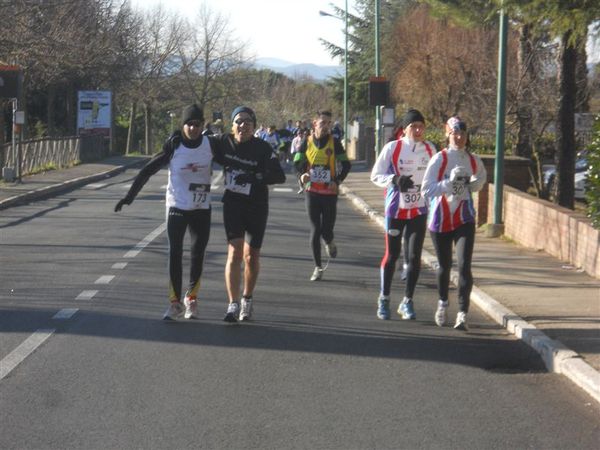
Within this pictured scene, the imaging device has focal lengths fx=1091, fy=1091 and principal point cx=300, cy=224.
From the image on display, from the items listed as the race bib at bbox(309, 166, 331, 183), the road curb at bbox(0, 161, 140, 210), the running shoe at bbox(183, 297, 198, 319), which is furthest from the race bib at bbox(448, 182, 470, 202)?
the road curb at bbox(0, 161, 140, 210)

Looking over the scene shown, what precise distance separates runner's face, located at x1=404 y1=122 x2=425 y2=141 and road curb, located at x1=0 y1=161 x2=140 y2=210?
14.5 meters

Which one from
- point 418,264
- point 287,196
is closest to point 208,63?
point 287,196

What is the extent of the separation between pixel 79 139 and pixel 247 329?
1448 inches

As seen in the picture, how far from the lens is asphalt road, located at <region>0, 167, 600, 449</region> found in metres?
6.04

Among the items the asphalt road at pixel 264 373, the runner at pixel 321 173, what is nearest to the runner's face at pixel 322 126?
the runner at pixel 321 173

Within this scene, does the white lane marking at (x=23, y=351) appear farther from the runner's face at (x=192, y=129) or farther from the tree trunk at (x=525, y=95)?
the tree trunk at (x=525, y=95)

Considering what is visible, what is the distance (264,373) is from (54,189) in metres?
22.0

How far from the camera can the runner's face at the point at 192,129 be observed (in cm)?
924

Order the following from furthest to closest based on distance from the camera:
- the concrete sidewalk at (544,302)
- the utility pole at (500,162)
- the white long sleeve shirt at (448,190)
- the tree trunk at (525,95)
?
the tree trunk at (525,95) < the utility pole at (500,162) < the white long sleeve shirt at (448,190) < the concrete sidewalk at (544,302)

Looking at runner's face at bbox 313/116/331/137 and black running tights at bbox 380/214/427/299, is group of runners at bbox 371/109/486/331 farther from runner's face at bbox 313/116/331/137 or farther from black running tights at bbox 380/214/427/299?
runner's face at bbox 313/116/331/137

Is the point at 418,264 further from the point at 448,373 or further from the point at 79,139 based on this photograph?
the point at 79,139

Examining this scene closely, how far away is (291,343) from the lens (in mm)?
8594

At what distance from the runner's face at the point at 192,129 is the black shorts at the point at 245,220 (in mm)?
627

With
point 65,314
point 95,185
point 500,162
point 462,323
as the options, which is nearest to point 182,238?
point 65,314
